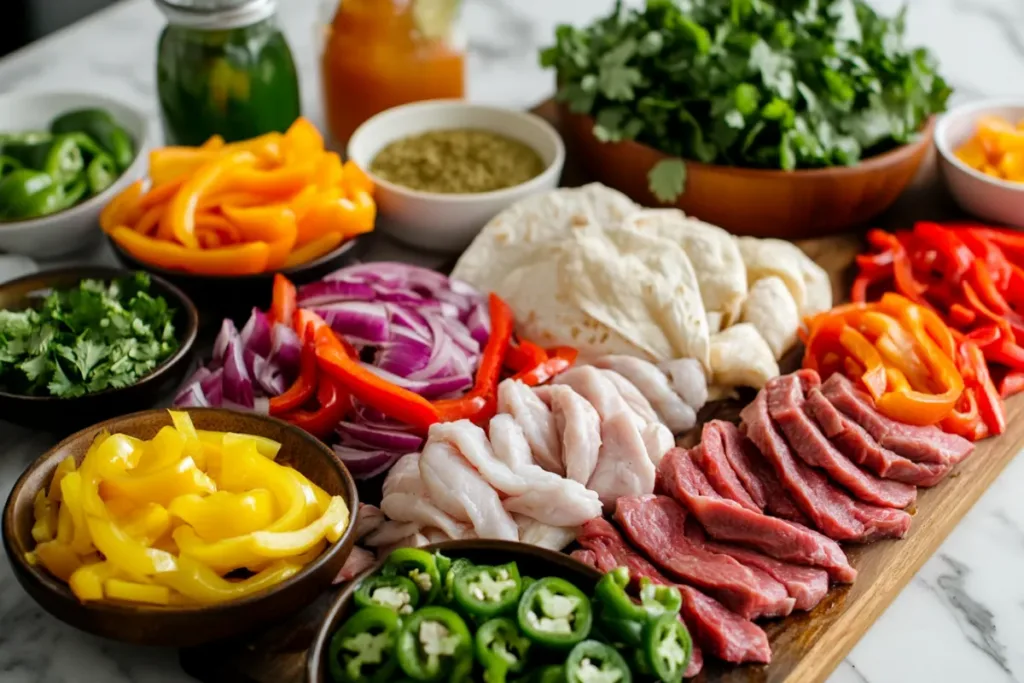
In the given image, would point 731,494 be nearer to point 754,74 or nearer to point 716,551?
point 716,551

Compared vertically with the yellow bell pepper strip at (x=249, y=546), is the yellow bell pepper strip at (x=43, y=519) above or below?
below

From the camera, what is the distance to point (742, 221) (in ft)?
13.0

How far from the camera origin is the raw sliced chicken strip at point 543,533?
272 cm

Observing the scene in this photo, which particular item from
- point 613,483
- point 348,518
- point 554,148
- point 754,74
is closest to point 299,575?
point 348,518

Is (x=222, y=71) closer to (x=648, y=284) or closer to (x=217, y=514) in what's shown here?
(x=648, y=284)

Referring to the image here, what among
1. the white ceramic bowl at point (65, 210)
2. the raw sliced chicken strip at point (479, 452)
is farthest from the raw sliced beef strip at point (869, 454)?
the white ceramic bowl at point (65, 210)

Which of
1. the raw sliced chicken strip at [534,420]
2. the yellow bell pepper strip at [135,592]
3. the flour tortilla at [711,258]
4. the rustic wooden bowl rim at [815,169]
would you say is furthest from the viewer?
the rustic wooden bowl rim at [815,169]

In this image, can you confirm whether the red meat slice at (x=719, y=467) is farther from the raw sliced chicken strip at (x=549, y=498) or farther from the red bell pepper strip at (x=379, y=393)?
the red bell pepper strip at (x=379, y=393)

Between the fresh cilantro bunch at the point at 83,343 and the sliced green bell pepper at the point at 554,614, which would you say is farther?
the fresh cilantro bunch at the point at 83,343

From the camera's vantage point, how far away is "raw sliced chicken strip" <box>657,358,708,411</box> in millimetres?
3195

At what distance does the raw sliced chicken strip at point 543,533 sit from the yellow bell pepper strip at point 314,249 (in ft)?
4.12

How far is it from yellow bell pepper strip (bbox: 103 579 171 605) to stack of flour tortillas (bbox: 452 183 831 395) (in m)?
1.46

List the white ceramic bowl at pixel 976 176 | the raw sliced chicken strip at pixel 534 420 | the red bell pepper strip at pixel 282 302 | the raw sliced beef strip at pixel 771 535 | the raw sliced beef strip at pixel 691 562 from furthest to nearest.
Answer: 1. the white ceramic bowl at pixel 976 176
2. the red bell pepper strip at pixel 282 302
3. the raw sliced chicken strip at pixel 534 420
4. the raw sliced beef strip at pixel 771 535
5. the raw sliced beef strip at pixel 691 562

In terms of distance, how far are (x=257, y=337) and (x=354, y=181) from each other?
755 mm
